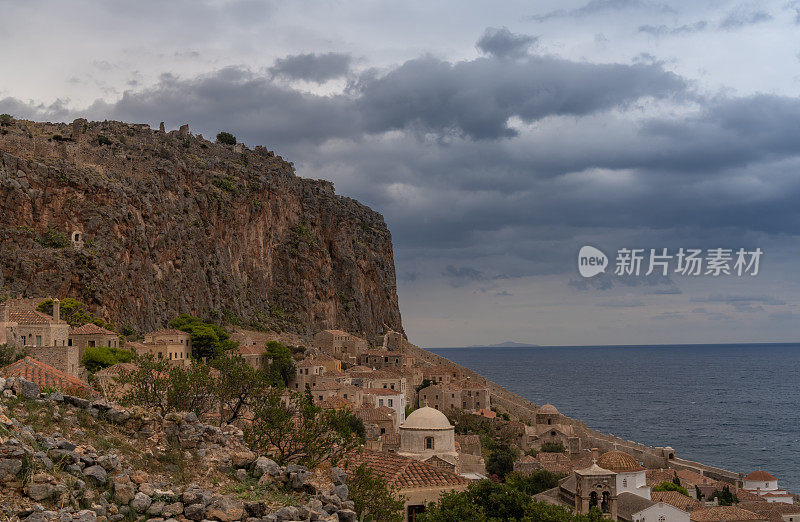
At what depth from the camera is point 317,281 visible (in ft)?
389

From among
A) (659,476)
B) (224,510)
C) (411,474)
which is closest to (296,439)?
(224,510)

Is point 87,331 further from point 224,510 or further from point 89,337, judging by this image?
point 224,510

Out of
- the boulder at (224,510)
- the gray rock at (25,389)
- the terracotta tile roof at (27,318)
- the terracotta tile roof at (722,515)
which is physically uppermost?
the terracotta tile roof at (27,318)

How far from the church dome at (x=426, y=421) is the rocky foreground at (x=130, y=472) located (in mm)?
27033

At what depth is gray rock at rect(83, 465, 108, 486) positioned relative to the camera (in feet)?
32.5

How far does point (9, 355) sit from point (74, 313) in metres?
30.1

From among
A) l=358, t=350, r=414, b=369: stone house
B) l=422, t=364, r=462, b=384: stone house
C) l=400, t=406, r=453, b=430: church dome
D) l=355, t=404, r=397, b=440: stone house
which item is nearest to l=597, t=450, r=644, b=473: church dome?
l=400, t=406, r=453, b=430: church dome

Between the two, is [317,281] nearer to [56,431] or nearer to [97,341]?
[97,341]

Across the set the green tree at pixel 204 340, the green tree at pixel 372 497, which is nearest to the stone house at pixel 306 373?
the green tree at pixel 204 340

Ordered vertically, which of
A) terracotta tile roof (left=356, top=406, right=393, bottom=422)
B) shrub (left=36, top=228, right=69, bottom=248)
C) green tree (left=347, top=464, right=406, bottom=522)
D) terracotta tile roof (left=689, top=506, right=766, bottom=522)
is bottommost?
terracotta tile roof (left=689, top=506, right=766, bottom=522)

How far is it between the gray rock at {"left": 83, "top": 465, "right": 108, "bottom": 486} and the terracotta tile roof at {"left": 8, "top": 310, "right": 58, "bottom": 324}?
41430 mm

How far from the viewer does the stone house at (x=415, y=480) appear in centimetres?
2767

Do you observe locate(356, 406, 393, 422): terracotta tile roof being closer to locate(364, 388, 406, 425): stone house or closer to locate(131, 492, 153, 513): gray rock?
locate(364, 388, 406, 425): stone house

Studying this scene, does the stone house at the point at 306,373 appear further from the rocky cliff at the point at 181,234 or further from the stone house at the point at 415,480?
the stone house at the point at 415,480
